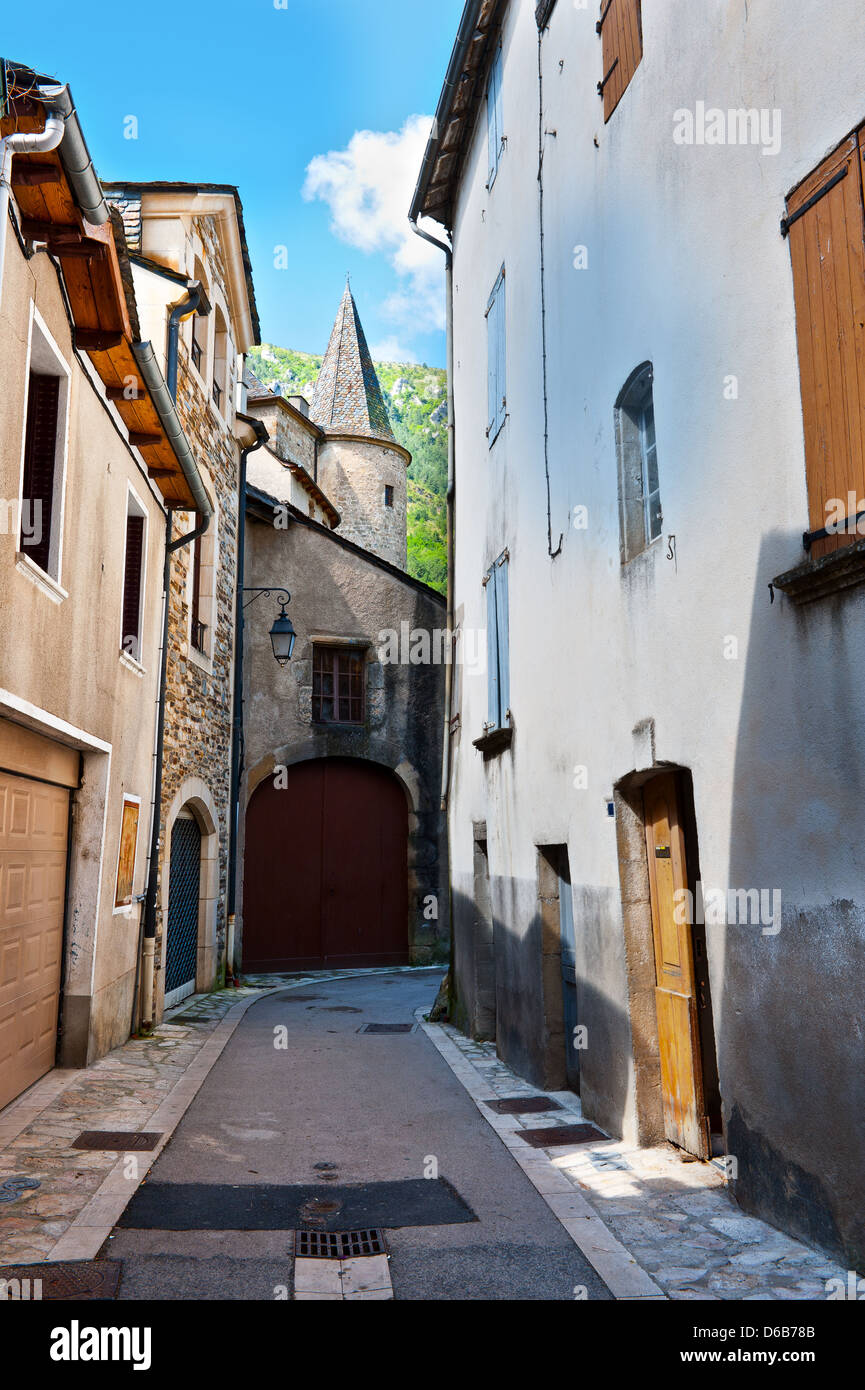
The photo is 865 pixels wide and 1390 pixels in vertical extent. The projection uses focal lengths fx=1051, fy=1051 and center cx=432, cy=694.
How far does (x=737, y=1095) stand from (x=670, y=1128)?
121 centimetres

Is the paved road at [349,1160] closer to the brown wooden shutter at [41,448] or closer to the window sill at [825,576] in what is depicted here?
the window sill at [825,576]

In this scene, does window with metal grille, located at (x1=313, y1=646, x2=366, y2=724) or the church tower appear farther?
the church tower

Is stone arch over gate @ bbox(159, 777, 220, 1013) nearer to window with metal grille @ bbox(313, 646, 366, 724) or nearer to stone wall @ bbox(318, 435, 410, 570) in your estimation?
window with metal grille @ bbox(313, 646, 366, 724)

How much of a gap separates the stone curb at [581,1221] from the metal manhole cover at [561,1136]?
0.10m

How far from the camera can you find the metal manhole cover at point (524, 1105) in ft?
22.7

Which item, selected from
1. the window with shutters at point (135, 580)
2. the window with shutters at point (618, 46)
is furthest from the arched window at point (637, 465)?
the window with shutters at point (135, 580)

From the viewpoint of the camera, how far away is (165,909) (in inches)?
420

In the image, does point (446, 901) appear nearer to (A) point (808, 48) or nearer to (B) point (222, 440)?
(B) point (222, 440)

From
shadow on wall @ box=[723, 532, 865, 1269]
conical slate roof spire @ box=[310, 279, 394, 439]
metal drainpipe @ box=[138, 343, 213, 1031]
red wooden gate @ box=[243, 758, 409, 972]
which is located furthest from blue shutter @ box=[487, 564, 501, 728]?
conical slate roof spire @ box=[310, 279, 394, 439]

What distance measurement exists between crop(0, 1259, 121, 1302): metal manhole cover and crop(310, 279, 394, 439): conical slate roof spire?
24733mm

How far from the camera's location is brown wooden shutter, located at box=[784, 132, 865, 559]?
3.88m
